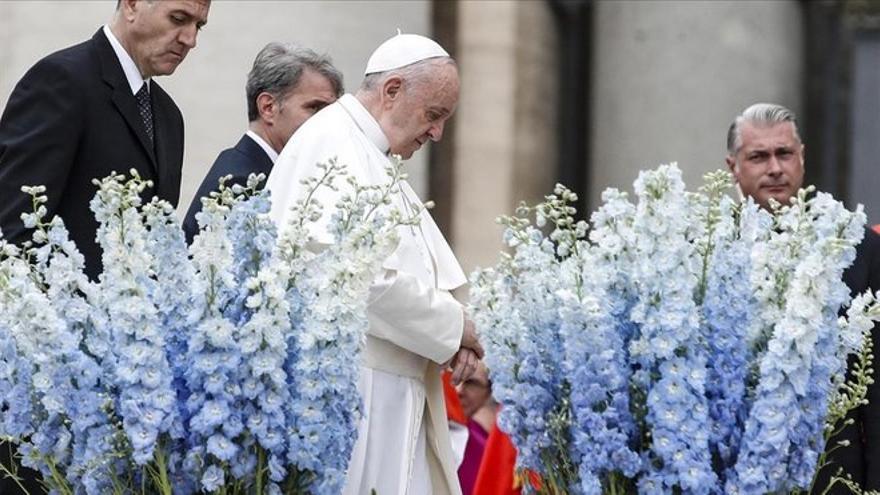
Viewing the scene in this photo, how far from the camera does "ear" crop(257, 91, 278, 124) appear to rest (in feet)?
22.2

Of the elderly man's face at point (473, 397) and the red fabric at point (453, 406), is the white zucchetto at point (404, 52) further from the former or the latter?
the elderly man's face at point (473, 397)

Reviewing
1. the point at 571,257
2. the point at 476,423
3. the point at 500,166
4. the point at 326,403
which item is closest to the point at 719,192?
the point at 571,257

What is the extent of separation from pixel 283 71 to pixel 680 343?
268 centimetres

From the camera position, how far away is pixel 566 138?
436 inches

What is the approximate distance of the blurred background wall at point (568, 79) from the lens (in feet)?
32.4

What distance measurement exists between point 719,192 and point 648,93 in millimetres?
6204

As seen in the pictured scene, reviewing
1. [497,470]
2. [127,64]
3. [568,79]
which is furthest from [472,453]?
[127,64]

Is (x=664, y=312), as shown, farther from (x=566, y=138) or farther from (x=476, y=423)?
(x=566, y=138)

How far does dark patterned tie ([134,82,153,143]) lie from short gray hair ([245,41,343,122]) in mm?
1020

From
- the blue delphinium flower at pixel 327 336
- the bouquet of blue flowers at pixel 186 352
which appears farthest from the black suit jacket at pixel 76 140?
the blue delphinium flower at pixel 327 336

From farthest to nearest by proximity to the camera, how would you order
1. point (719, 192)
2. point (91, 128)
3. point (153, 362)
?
1. point (91, 128)
2. point (719, 192)
3. point (153, 362)

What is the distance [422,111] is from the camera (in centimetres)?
585

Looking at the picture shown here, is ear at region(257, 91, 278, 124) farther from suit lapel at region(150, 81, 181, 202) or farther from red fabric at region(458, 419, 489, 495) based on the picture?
red fabric at region(458, 419, 489, 495)

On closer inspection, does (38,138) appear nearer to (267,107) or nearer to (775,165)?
(267,107)
